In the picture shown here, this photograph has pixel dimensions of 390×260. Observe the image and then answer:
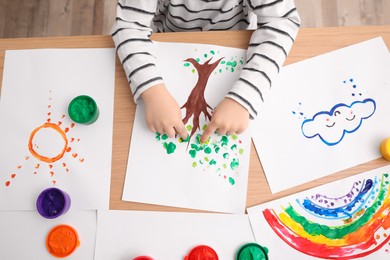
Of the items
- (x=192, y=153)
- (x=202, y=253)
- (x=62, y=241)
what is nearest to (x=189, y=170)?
(x=192, y=153)

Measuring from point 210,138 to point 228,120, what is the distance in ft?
0.14

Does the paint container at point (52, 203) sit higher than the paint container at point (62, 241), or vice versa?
the paint container at point (52, 203)

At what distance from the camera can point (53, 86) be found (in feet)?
2.06

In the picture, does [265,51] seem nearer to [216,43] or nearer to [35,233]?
[216,43]

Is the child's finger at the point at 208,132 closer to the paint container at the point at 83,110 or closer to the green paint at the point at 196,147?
the green paint at the point at 196,147

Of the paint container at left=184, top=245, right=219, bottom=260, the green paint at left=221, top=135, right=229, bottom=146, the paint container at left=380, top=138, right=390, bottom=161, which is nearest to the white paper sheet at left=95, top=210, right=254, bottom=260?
the paint container at left=184, top=245, right=219, bottom=260

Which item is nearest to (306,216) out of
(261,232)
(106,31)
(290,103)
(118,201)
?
(261,232)

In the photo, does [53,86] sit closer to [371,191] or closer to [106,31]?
[371,191]

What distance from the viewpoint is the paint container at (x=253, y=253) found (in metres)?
0.55

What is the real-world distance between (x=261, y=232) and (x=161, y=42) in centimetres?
36

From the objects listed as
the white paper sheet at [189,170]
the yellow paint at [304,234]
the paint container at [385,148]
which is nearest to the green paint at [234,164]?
the white paper sheet at [189,170]

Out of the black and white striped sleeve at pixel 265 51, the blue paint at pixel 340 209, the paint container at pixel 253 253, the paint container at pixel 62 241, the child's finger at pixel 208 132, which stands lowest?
the paint container at pixel 253 253

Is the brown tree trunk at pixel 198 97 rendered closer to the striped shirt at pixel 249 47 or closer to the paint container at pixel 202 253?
the striped shirt at pixel 249 47

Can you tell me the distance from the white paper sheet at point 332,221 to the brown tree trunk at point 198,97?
176mm
